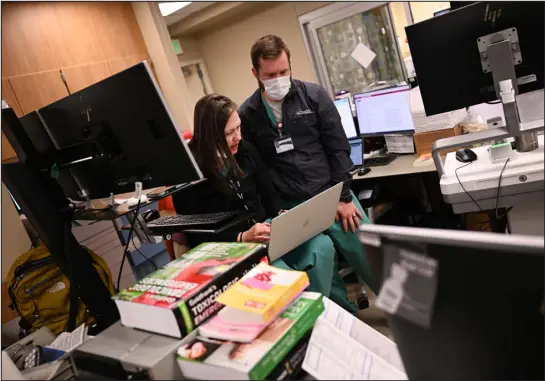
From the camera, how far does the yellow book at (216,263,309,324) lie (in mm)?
911

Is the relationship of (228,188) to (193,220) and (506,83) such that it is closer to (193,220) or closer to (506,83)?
(193,220)

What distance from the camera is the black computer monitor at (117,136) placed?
46.3 inches

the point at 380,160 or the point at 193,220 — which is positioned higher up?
the point at 193,220

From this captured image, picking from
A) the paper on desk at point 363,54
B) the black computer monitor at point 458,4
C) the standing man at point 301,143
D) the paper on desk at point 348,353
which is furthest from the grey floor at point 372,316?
the paper on desk at point 363,54

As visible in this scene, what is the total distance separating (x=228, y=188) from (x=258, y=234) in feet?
0.79

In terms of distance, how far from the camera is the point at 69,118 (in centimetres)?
139

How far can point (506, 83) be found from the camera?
144cm

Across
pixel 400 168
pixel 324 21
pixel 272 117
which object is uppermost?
pixel 324 21

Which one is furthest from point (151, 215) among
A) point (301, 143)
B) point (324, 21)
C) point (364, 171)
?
point (324, 21)

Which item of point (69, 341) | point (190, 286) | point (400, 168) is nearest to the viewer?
point (190, 286)

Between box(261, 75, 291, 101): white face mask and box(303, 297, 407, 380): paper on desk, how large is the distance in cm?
128

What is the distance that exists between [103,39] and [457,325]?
410 centimetres

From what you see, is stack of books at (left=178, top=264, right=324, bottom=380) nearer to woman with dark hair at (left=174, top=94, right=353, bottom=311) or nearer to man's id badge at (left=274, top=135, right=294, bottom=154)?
woman with dark hair at (left=174, top=94, right=353, bottom=311)

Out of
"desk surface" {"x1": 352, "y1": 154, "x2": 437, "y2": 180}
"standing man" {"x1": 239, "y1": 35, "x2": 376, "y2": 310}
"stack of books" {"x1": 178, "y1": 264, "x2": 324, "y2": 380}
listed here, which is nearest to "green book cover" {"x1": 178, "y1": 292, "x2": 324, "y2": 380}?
"stack of books" {"x1": 178, "y1": 264, "x2": 324, "y2": 380}
